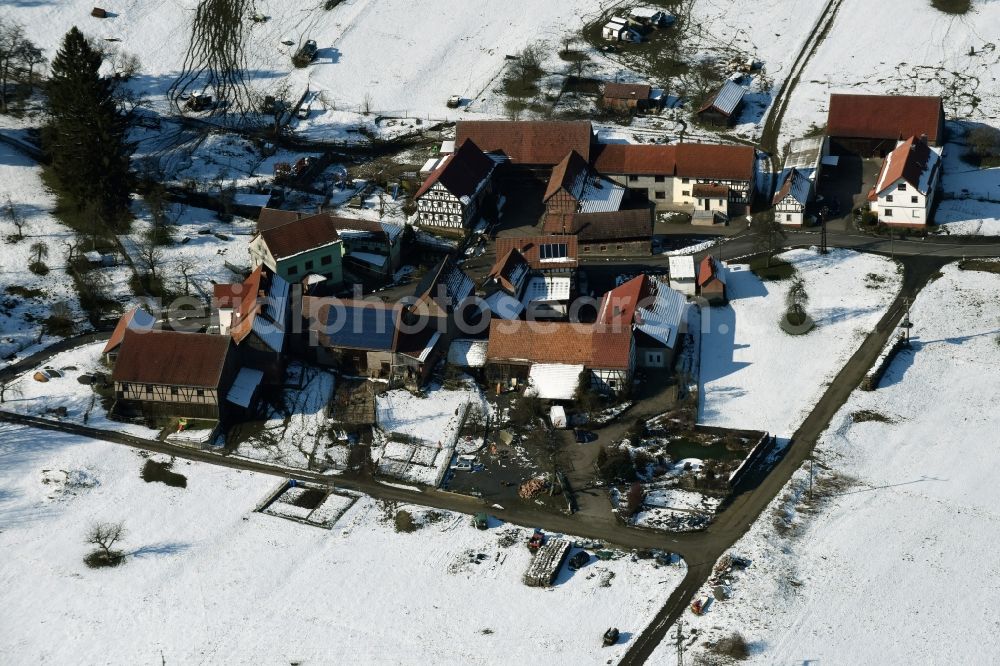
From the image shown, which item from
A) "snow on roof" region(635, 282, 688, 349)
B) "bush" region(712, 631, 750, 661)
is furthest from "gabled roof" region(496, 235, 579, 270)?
"bush" region(712, 631, 750, 661)

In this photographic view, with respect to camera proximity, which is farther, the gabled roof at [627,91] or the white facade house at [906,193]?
the gabled roof at [627,91]

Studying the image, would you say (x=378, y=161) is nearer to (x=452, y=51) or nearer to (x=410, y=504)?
(x=452, y=51)

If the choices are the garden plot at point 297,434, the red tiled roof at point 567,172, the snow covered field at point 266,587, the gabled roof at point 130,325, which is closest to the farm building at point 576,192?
the red tiled roof at point 567,172

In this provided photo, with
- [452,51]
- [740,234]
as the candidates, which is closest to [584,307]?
[740,234]

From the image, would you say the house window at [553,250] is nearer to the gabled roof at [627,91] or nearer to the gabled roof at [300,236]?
the gabled roof at [300,236]

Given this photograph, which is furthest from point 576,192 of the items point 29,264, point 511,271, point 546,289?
point 29,264

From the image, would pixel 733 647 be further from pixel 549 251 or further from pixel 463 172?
pixel 463 172
